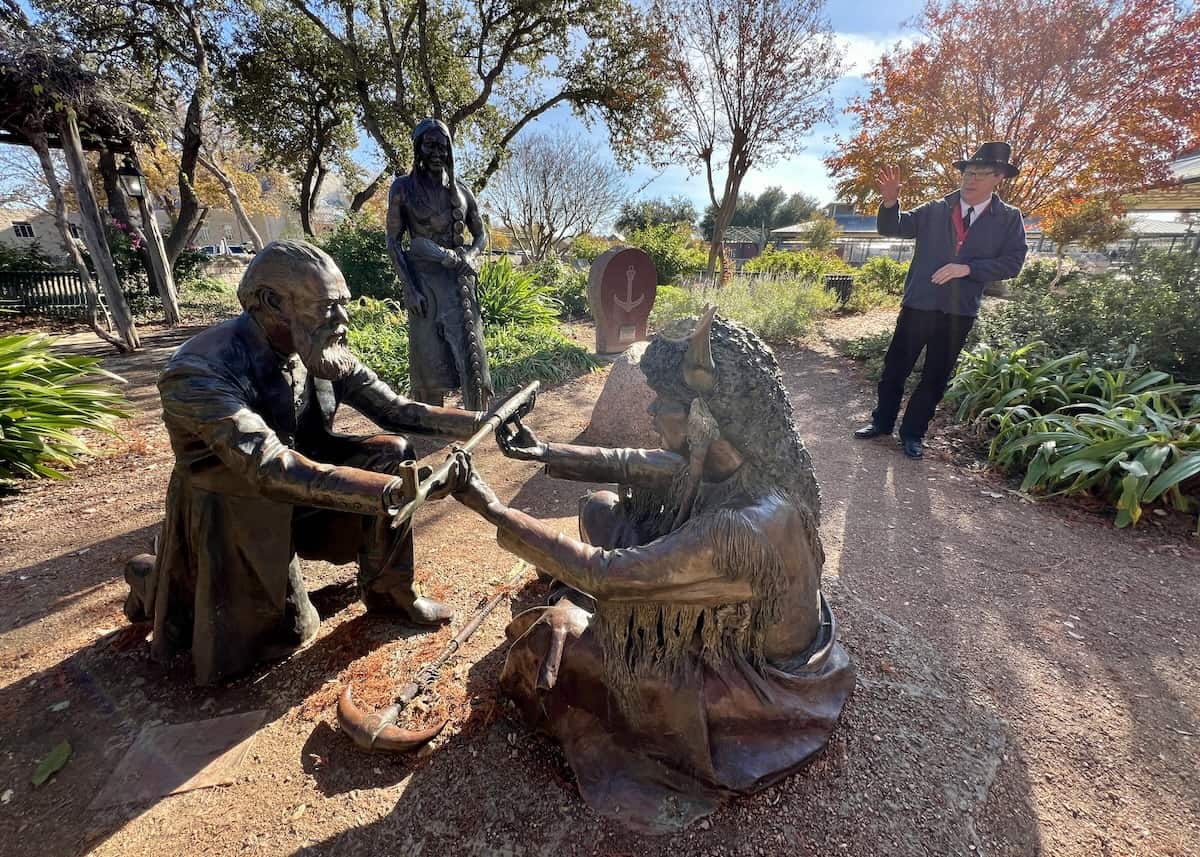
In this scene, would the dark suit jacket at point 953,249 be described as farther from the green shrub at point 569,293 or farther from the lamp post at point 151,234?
the lamp post at point 151,234

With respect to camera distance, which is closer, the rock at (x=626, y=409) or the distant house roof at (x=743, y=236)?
the rock at (x=626, y=409)

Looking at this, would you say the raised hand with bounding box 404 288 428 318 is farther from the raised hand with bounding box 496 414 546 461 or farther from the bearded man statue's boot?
the raised hand with bounding box 496 414 546 461

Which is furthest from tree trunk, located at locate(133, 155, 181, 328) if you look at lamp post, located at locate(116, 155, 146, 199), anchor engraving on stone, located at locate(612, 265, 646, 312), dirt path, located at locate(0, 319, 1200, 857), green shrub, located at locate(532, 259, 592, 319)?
dirt path, located at locate(0, 319, 1200, 857)

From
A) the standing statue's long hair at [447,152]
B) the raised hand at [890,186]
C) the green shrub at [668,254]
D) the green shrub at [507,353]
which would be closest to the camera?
the standing statue's long hair at [447,152]

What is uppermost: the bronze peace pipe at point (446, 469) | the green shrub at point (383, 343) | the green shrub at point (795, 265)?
the green shrub at point (795, 265)

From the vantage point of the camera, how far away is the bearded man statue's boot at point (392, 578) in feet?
7.69

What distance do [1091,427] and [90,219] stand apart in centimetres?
1264

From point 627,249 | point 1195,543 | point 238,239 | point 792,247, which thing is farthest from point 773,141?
point 238,239

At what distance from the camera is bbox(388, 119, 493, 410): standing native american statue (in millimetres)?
4446

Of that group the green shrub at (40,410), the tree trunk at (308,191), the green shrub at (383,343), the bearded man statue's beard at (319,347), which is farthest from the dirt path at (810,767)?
the tree trunk at (308,191)

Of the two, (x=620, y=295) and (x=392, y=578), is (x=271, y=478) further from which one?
(x=620, y=295)

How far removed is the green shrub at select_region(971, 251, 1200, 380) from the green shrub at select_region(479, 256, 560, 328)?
666 centimetres

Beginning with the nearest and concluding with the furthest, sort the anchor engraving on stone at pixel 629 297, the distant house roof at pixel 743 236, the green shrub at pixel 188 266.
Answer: the anchor engraving on stone at pixel 629 297
the green shrub at pixel 188 266
the distant house roof at pixel 743 236

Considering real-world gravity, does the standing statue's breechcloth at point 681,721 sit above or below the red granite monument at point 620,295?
below
